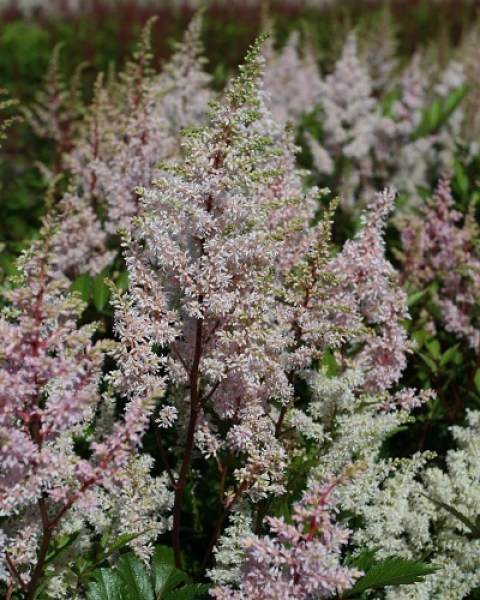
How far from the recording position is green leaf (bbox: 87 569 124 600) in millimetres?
2570

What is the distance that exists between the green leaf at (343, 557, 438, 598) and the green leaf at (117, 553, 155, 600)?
61 cm

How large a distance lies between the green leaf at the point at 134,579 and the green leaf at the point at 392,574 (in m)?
0.61

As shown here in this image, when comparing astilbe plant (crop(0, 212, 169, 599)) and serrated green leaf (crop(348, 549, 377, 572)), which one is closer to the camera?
astilbe plant (crop(0, 212, 169, 599))

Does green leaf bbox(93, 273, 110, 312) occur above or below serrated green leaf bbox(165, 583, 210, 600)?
above

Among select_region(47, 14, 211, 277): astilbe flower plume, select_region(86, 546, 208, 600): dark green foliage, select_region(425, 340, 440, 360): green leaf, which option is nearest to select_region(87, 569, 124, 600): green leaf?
select_region(86, 546, 208, 600): dark green foliage

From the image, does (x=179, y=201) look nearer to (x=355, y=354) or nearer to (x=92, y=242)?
(x=355, y=354)

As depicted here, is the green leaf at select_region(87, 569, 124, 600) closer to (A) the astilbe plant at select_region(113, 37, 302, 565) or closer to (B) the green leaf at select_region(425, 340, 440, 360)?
(A) the astilbe plant at select_region(113, 37, 302, 565)

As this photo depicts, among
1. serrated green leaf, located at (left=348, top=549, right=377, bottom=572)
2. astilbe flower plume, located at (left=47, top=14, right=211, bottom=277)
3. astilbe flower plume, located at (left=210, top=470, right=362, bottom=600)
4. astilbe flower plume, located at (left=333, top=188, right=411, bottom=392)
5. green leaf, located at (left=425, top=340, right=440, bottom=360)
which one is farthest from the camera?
astilbe flower plume, located at (left=47, top=14, right=211, bottom=277)

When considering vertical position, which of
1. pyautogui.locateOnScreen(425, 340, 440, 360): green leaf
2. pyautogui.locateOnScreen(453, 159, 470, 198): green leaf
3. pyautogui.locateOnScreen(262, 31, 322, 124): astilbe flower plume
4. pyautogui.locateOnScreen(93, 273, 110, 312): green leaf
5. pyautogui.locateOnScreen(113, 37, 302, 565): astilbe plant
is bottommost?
pyautogui.locateOnScreen(113, 37, 302, 565): astilbe plant

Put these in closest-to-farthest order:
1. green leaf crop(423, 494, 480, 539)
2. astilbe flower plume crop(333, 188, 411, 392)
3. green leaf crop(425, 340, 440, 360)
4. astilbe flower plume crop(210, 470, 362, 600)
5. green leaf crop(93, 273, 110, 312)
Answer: astilbe flower plume crop(210, 470, 362, 600)
green leaf crop(423, 494, 480, 539)
astilbe flower plume crop(333, 188, 411, 392)
green leaf crop(93, 273, 110, 312)
green leaf crop(425, 340, 440, 360)

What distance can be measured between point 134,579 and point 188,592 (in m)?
0.17

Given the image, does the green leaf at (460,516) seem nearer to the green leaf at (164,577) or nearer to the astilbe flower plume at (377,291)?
the astilbe flower plume at (377,291)

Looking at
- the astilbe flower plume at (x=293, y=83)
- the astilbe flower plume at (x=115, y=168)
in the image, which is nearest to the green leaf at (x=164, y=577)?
the astilbe flower plume at (x=115, y=168)

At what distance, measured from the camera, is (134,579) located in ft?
8.48
